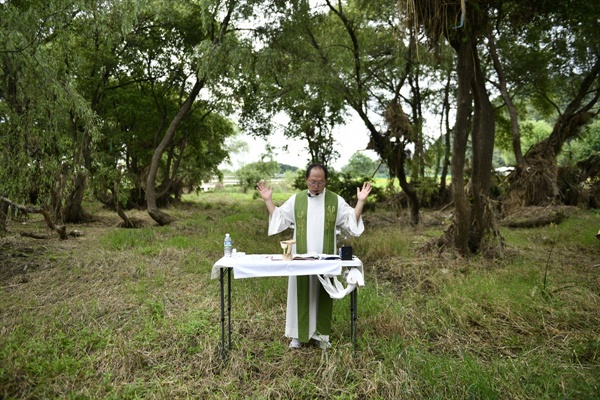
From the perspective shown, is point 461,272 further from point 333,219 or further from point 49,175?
point 49,175

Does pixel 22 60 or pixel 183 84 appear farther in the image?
pixel 183 84

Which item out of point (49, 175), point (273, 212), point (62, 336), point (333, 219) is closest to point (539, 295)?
point (333, 219)

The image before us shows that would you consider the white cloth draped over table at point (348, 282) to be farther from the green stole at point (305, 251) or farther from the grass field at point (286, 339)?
the grass field at point (286, 339)

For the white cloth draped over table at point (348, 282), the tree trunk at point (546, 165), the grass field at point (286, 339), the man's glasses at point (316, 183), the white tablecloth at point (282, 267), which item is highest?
the tree trunk at point (546, 165)

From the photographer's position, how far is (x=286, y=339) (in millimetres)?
4445

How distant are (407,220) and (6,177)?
33.6ft

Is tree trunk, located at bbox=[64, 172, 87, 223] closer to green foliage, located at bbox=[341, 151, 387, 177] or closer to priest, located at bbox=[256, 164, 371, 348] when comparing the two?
green foliage, located at bbox=[341, 151, 387, 177]

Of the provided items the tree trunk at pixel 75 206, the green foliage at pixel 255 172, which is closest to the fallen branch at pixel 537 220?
the tree trunk at pixel 75 206

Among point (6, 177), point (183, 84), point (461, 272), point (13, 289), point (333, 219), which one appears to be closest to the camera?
point (333, 219)

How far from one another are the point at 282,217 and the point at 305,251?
0.41 m

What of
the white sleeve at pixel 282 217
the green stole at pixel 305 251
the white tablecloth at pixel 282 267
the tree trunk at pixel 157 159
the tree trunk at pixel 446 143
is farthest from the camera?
the tree trunk at pixel 446 143

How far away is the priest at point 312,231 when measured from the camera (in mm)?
4203

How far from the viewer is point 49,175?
8.27 meters

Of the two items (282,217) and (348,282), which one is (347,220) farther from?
(348,282)
